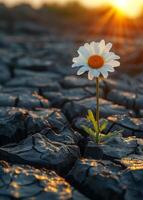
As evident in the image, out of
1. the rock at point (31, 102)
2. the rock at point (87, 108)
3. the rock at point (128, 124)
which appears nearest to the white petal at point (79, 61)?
the rock at point (128, 124)

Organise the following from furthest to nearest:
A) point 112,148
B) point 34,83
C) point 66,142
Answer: point 34,83
point 66,142
point 112,148

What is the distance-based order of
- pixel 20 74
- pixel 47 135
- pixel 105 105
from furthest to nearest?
pixel 20 74 < pixel 105 105 < pixel 47 135

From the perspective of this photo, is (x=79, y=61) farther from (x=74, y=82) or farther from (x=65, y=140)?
(x=74, y=82)

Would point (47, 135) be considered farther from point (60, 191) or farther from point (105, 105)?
point (105, 105)

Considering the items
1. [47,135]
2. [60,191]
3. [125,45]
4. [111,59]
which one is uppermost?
[125,45]

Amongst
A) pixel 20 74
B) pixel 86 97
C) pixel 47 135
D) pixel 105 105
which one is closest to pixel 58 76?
pixel 20 74

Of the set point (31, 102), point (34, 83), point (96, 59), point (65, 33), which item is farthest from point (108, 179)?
point (65, 33)
